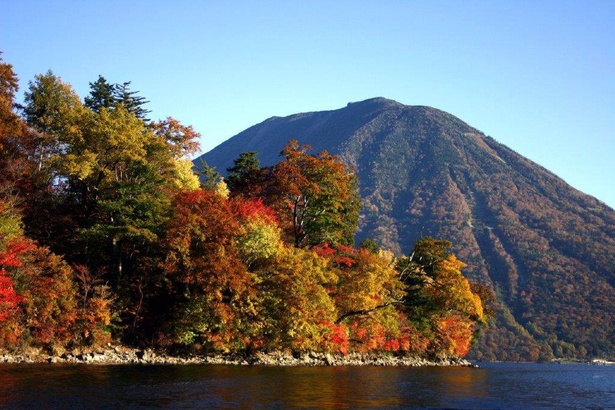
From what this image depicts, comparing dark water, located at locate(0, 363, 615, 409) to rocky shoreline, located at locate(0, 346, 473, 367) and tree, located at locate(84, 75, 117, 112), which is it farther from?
tree, located at locate(84, 75, 117, 112)

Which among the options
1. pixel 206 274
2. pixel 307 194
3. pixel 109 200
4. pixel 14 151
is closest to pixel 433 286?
pixel 307 194

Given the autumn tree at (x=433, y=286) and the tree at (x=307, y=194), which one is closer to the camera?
the tree at (x=307, y=194)

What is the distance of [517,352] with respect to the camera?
497 feet

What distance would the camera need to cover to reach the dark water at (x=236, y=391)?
74.9 ft

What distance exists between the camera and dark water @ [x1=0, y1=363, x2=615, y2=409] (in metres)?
22.8

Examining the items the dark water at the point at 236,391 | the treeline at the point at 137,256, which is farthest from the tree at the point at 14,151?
the dark water at the point at 236,391

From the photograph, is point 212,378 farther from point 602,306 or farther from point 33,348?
point 602,306

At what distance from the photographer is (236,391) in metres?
26.9

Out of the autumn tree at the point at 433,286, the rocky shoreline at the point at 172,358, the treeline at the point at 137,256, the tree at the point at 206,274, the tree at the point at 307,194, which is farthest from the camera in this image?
the autumn tree at the point at 433,286

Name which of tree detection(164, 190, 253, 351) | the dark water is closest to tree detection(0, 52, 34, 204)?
tree detection(164, 190, 253, 351)

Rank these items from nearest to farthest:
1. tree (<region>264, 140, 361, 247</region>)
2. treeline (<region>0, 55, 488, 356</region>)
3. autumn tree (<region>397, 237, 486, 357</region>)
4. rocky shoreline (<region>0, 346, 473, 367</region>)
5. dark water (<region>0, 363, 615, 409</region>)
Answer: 1. dark water (<region>0, 363, 615, 409</region>)
2. rocky shoreline (<region>0, 346, 473, 367</region>)
3. treeline (<region>0, 55, 488, 356</region>)
4. tree (<region>264, 140, 361, 247</region>)
5. autumn tree (<region>397, 237, 486, 357</region>)

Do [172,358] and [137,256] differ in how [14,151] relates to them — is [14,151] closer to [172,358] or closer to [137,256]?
[137,256]

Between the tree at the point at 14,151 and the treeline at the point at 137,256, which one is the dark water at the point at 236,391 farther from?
the tree at the point at 14,151

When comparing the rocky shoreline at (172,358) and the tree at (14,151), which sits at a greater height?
the tree at (14,151)
